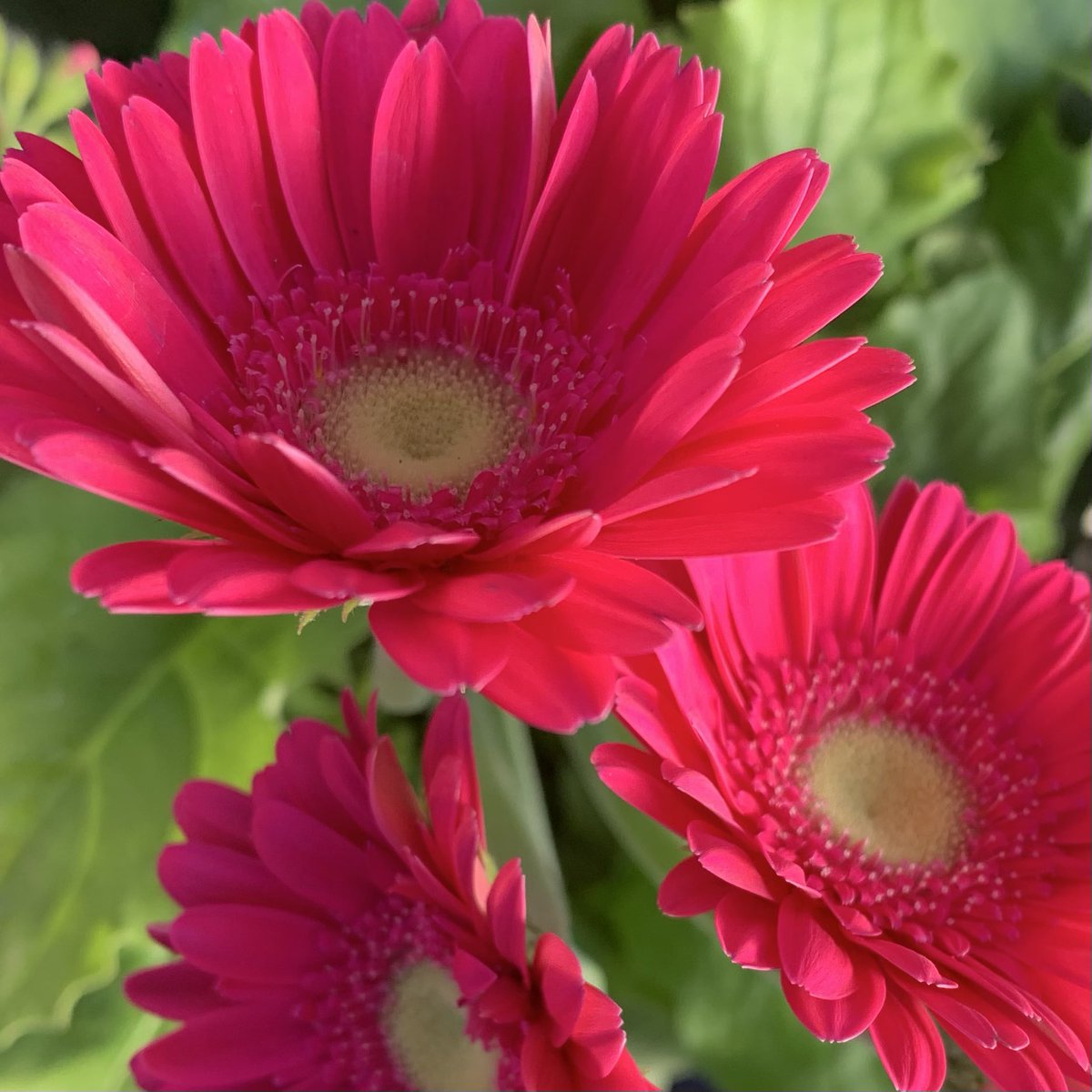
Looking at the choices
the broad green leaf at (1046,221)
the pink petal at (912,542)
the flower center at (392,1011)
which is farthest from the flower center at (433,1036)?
the broad green leaf at (1046,221)

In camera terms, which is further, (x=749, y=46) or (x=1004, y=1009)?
(x=749, y=46)

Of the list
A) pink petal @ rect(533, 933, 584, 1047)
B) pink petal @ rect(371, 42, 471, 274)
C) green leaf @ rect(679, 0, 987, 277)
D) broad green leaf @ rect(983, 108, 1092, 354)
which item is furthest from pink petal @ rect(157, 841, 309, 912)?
broad green leaf @ rect(983, 108, 1092, 354)

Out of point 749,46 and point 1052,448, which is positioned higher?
point 749,46

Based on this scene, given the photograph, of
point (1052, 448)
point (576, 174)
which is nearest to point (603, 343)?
point (576, 174)

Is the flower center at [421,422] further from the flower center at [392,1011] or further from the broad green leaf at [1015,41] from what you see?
the broad green leaf at [1015,41]

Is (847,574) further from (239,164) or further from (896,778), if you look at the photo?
(239,164)

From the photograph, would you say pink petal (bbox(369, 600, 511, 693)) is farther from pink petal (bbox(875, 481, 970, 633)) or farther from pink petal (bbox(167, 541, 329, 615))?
pink petal (bbox(875, 481, 970, 633))

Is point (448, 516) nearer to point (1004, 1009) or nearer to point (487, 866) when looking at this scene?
point (487, 866)

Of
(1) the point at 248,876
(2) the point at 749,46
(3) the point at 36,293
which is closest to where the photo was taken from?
(3) the point at 36,293
